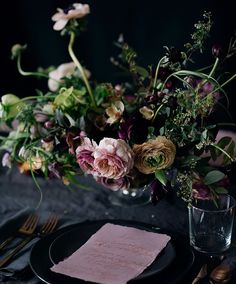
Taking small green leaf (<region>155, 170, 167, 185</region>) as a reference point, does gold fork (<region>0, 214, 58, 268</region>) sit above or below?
below

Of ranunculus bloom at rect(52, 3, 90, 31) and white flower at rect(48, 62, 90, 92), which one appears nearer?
ranunculus bloom at rect(52, 3, 90, 31)

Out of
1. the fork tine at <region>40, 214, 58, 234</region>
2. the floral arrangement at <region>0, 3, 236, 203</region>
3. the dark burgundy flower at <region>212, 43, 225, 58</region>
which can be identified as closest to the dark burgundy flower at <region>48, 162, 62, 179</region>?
the floral arrangement at <region>0, 3, 236, 203</region>

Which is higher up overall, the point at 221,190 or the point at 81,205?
the point at 221,190

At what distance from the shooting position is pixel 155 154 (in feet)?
3.19

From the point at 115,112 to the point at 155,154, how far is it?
17 cm

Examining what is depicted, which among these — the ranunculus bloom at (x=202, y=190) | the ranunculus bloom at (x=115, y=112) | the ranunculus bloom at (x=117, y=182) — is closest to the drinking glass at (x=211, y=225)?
the ranunculus bloom at (x=202, y=190)

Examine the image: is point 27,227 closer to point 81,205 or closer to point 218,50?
point 81,205

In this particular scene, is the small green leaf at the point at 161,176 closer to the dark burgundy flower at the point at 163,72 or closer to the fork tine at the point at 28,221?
the dark burgundy flower at the point at 163,72

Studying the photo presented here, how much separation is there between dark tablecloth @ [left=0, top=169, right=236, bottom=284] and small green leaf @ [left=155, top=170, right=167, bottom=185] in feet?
0.62

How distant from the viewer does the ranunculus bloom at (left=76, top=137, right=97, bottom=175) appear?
992 millimetres

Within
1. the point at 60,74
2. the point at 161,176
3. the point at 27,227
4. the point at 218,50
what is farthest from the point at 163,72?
the point at 27,227

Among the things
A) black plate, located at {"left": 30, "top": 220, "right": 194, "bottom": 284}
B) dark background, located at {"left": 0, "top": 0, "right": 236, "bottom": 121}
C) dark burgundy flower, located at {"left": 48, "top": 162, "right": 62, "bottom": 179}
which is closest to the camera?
black plate, located at {"left": 30, "top": 220, "right": 194, "bottom": 284}

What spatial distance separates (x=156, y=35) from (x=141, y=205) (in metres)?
1.04

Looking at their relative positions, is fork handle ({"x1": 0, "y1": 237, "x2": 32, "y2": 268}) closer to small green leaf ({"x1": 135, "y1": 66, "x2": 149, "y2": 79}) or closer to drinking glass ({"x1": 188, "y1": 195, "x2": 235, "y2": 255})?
drinking glass ({"x1": 188, "y1": 195, "x2": 235, "y2": 255})
